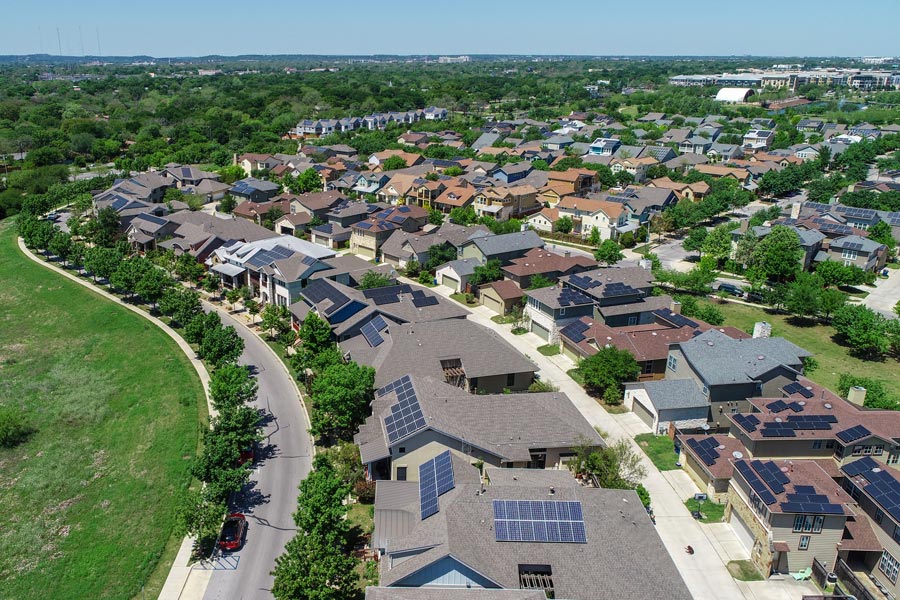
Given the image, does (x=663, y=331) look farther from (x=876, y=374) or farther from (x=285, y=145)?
(x=285, y=145)

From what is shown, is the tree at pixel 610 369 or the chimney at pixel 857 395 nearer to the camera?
the chimney at pixel 857 395

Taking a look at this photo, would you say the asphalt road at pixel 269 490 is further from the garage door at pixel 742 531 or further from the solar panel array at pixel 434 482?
the garage door at pixel 742 531

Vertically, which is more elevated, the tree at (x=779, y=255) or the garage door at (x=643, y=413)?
the tree at (x=779, y=255)

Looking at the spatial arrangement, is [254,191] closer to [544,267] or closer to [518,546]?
[544,267]

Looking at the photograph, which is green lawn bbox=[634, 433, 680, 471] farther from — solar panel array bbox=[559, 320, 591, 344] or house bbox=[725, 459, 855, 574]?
solar panel array bbox=[559, 320, 591, 344]

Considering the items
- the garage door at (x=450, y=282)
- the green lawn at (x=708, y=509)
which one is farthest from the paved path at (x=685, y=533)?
the garage door at (x=450, y=282)

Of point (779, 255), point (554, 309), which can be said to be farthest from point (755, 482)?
point (779, 255)
